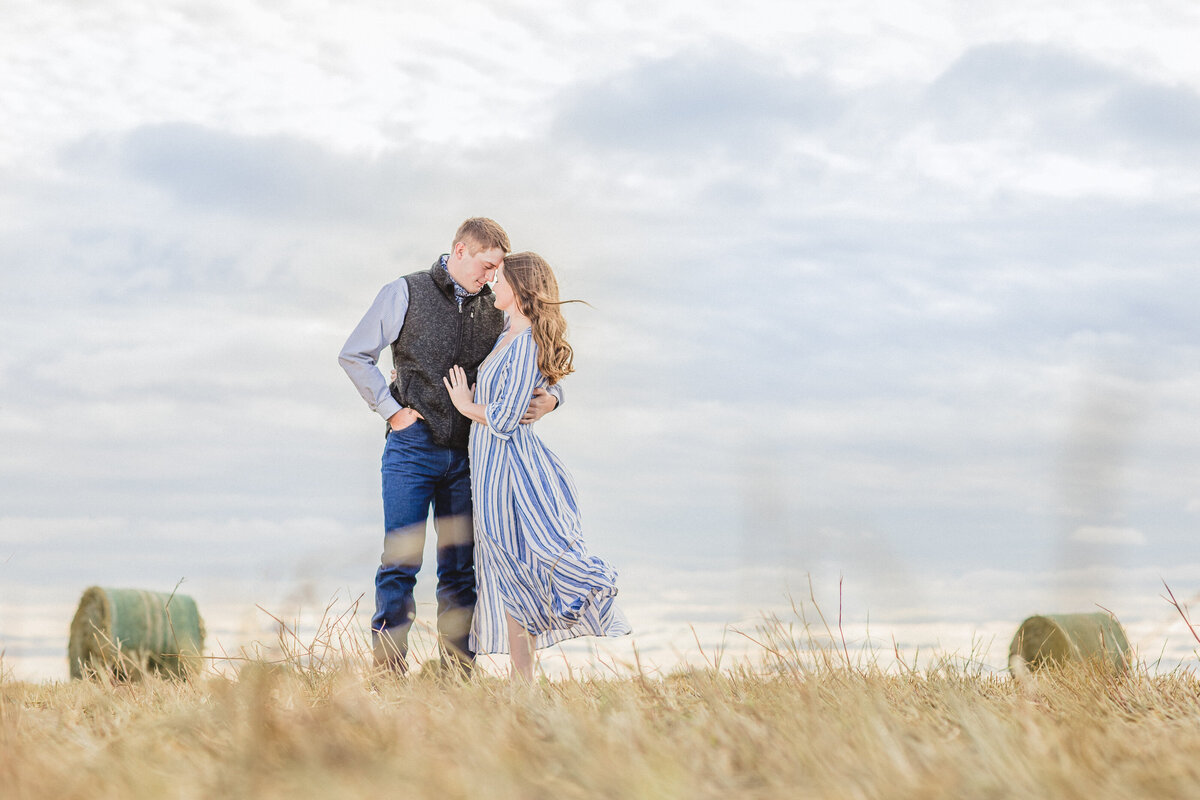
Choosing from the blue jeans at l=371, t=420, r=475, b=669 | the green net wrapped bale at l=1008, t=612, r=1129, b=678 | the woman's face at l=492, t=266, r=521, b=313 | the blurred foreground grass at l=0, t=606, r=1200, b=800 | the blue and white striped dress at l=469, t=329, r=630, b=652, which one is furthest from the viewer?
the green net wrapped bale at l=1008, t=612, r=1129, b=678

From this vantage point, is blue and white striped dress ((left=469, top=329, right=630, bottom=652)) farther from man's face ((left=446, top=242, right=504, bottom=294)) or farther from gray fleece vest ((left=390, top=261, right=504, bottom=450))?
man's face ((left=446, top=242, right=504, bottom=294))

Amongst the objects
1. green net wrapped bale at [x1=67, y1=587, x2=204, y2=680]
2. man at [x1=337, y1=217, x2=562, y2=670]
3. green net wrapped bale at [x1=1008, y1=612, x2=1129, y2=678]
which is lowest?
green net wrapped bale at [x1=1008, y1=612, x2=1129, y2=678]

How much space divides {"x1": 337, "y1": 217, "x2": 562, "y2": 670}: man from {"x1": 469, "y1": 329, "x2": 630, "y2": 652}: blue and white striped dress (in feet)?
1.16

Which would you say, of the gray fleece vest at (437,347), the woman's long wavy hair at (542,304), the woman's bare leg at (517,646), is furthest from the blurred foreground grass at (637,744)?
the gray fleece vest at (437,347)

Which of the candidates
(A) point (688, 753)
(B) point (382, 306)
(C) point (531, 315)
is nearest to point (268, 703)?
(A) point (688, 753)

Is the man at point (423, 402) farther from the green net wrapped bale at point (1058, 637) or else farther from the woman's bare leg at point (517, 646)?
the green net wrapped bale at point (1058, 637)

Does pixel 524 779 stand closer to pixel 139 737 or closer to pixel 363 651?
pixel 139 737

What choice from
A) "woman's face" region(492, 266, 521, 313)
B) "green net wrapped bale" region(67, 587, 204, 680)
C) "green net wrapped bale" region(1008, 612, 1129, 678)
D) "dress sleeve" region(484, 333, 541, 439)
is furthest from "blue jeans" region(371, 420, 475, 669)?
"green net wrapped bale" region(1008, 612, 1129, 678)

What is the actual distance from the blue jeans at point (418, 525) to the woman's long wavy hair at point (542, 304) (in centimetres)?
76

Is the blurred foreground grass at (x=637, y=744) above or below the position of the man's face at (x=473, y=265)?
below

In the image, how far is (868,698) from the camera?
2.60 metres

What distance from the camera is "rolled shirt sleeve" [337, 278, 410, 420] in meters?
4.90

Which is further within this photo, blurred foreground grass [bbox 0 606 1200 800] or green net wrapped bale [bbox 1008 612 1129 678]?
green net wrapped bale [bbox 1008 612 1129 678]

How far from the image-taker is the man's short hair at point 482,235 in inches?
192
